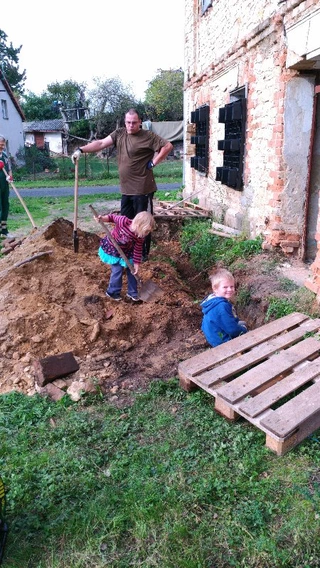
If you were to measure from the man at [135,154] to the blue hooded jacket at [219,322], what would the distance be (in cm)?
253

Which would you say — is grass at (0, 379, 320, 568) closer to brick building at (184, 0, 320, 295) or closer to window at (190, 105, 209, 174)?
brick building at (184, 0, 320, 295)

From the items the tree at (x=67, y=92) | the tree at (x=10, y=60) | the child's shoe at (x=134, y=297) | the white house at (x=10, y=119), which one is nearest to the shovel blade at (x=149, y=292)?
the child's shoe at (x=134, y=297)

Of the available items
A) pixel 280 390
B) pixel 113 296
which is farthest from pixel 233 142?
pixel 280 390

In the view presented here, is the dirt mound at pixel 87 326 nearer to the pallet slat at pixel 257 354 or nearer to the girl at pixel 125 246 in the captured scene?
the girl at pixel 125 246

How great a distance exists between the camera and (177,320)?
14.6 ft

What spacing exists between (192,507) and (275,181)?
4.36 metres

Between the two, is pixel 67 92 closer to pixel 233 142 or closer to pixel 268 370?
pixel 233 142

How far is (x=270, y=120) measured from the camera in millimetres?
5695

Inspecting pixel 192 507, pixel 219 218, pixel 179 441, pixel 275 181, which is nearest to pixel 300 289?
pixel 275 181

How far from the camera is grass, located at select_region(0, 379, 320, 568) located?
2039 millimetres

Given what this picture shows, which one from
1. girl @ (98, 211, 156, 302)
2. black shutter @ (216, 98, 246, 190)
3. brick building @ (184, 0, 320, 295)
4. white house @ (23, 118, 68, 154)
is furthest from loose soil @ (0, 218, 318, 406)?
white house @ (23, 118, 68, 154)

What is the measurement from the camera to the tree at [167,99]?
3262 centimetres

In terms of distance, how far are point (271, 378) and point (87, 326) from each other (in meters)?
1.85

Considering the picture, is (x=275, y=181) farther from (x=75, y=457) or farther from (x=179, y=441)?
(x=75, y=457)
